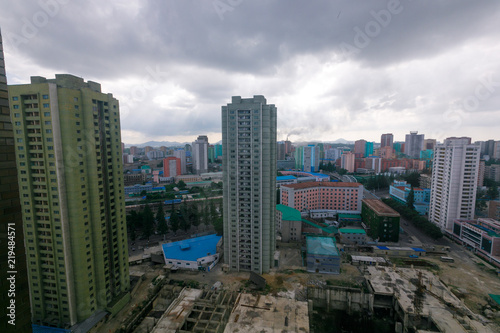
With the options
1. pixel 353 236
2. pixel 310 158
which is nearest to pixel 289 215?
pixel 353 236

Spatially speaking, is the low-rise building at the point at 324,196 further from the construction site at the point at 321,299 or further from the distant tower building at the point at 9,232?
the distant tower building at the point at 9,232

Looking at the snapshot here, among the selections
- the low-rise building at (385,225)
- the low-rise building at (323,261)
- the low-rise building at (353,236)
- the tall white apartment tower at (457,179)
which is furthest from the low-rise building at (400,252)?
the tall white apartment tower at (457,179)

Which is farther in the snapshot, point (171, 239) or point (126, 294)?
point (171, 239)

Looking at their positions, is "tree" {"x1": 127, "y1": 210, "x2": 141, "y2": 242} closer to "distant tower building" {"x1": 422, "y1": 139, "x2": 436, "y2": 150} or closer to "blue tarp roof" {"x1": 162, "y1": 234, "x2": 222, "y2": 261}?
"blue tarp roof" {"x1": 162, "y1": 234, "x2": 222, "y2": 261}

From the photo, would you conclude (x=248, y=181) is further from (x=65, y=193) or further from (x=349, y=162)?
(x=349, y=162)

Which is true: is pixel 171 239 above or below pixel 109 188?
below

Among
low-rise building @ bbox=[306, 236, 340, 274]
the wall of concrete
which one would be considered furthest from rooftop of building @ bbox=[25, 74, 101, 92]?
the wall of concrete

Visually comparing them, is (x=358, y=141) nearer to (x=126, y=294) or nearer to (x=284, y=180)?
(x=284, y=180)

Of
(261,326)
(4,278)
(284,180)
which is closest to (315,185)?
(284,180)
